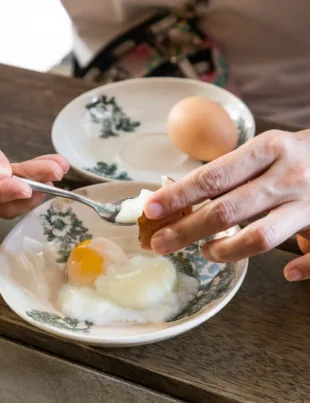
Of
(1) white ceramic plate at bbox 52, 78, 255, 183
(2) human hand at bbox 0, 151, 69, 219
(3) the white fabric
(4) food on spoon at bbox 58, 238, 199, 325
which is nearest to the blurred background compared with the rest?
(3) the white fabric

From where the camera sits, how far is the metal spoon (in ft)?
2.22

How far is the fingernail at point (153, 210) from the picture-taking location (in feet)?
1.90

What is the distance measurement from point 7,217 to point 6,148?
0.23 metres

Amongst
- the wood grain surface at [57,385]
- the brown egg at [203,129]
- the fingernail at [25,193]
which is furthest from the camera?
the brown egg at [203,129]

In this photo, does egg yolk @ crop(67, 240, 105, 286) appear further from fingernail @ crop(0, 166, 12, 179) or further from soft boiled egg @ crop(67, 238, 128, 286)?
fingernail @ crop(0, 166, 12, 179)

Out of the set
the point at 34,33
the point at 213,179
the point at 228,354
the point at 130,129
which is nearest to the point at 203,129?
the point at 130,129

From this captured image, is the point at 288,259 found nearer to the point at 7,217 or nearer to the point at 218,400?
the point at 218,400

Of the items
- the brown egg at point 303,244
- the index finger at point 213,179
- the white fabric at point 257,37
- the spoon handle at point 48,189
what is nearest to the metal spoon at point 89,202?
the spoon handle at point 48,189

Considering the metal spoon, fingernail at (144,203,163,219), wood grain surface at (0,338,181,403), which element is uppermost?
fingernail at (144,203,163,219)

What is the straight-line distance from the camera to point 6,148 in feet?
2.99

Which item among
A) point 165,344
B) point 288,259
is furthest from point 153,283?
point 288,259

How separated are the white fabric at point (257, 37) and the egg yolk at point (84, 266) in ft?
1.95

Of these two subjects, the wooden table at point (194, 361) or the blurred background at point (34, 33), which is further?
the blurred background at point (34, 33)

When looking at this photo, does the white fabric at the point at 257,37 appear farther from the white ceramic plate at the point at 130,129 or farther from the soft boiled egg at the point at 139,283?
the soft boiled egg at the point at 139,283
